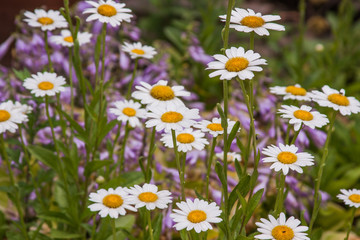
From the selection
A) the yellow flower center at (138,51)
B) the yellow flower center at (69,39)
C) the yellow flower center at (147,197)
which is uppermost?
the yellow flower center at (138,51)

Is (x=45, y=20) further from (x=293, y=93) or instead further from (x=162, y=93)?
(x=293, y=93)

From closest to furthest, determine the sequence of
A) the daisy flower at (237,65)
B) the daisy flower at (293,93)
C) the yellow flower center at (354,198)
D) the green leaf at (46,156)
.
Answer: the daisy flower at (237,65) < the yellow flower center at (354,198) < the daisy flower at (293,93) < the green leaf at (46,156)

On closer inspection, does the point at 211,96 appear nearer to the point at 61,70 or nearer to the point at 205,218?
the point at 61,70

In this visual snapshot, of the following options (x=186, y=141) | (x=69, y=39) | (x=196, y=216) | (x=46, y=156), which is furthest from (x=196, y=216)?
(x=69, y=39)

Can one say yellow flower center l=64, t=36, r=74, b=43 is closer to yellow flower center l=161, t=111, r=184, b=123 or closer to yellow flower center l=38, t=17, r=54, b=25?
yellow flower center l=38, t=17, r=54, b=25

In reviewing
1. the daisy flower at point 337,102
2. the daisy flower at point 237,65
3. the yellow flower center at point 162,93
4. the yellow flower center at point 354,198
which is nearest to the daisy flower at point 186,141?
the yellow flower center at point 162,93

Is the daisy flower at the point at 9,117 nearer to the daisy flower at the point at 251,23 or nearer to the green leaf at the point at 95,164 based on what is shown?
the green leaf at the point at 95,164

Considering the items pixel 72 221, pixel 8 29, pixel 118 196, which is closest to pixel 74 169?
pixel 72 221
